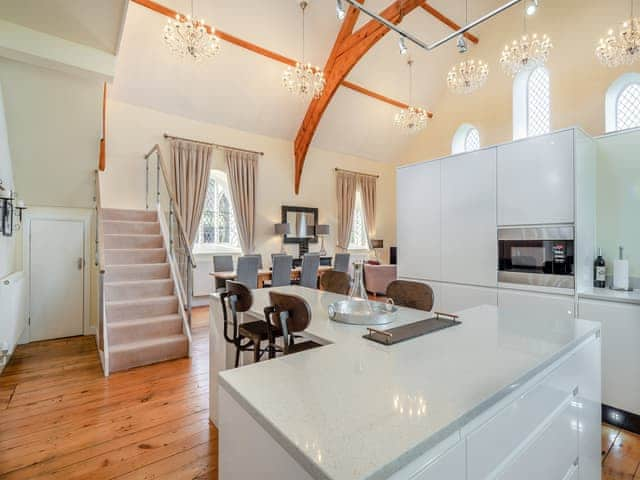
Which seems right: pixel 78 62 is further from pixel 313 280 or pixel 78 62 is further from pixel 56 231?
pixel 313 280

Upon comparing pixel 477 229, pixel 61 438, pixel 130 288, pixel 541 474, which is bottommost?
pixel 61 438

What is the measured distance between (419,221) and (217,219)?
4.62 m

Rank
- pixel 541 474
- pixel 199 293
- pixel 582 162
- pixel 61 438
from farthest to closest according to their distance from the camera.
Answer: pixel 199 293 < pixel 582 162 < pixel 61 438 < pixel 541 474

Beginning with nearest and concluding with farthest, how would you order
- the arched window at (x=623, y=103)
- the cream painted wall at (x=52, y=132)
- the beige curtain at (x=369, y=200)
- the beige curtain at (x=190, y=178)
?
the cream painted wall at (x=52, y=132)
the arched window at (x=623, y=103)
the beige curtain at (x=190, y=178)
the beige curtain at (x=369, y=200)

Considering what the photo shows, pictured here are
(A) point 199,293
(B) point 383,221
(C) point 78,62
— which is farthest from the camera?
(B) point 383,221

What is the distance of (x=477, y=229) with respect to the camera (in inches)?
123

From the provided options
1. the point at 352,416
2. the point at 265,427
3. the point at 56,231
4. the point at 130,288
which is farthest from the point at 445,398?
the point at 56,231

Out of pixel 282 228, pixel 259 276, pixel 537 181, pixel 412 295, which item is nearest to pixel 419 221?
pixel 537 181

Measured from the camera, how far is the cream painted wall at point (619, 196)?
258 centimetres

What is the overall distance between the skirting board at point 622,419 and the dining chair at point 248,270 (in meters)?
4.17

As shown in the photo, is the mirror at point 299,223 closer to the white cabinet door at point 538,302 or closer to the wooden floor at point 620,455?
the white cabinet door at point 538,302

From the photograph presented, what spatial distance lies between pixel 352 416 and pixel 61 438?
247 cm

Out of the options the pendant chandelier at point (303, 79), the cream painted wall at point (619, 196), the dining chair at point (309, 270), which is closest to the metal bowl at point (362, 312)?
the cream painted wall at point (619, 196)

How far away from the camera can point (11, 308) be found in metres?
3.31
